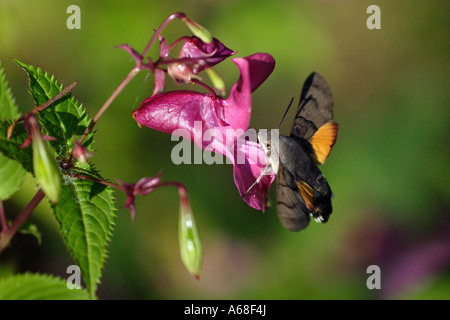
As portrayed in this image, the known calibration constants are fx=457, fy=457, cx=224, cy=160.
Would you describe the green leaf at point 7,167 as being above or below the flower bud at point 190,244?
above

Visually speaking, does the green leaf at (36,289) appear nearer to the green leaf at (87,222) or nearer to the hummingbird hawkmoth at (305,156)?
the green leaf at (87,222)

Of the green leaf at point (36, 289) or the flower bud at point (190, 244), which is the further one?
the green leaf at point (36, 289)

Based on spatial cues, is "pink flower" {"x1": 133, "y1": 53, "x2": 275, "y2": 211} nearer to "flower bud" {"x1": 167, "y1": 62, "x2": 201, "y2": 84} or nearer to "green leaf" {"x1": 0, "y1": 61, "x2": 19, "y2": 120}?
"flower bud" {"x1": 167, "y1": 62, "x2": 201, "y2": 84}

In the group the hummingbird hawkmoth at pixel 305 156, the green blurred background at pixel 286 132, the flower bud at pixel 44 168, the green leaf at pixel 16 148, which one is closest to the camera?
the flower bud at pixel 44 168

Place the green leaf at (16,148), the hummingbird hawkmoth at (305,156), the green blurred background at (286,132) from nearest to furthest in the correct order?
the green leaf at (16,148)
the hummingbird hawkmoth at (305,156)
the green blurred background at (286,132)

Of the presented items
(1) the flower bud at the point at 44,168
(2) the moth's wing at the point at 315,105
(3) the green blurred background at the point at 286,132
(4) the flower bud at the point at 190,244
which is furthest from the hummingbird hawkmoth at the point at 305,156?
(3) the green blurred background at the point at 286,132

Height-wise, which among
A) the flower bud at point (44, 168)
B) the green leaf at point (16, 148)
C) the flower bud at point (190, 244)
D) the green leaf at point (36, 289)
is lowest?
the green leaf at point (36, 289)

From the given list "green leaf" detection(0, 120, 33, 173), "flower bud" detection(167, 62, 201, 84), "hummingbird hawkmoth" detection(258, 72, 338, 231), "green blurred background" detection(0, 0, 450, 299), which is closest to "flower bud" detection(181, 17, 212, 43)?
"flower bud" detection(167, 62, 201, 84)

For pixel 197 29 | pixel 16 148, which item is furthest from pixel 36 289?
pixel 197 29
